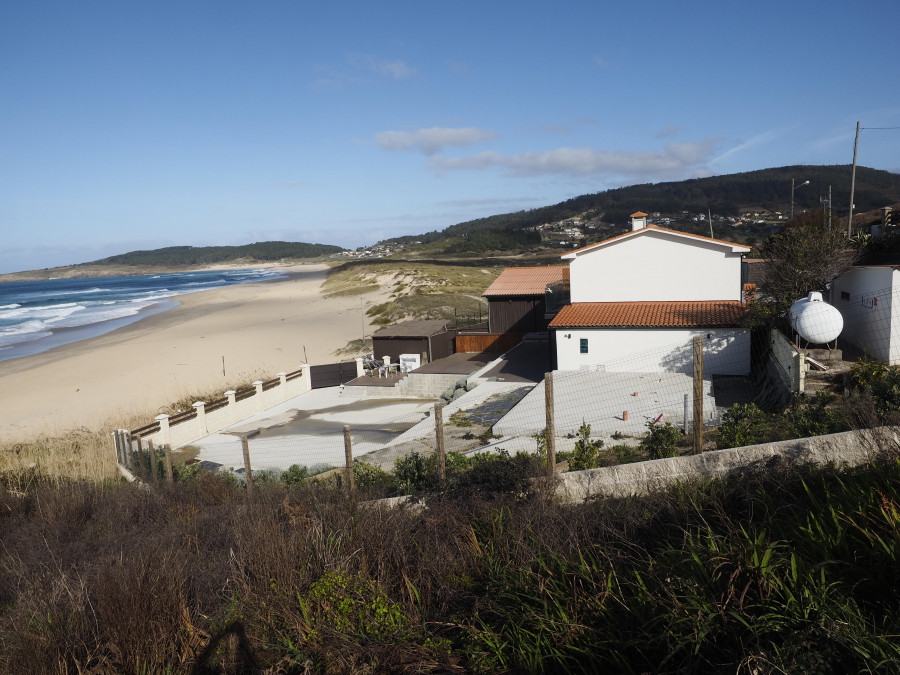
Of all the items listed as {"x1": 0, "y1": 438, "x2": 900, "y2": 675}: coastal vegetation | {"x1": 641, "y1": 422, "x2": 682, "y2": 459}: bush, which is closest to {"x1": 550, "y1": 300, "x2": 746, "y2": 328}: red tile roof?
{"x1": 641, "y1": 422, "x2": 682, "y2": 459}: bush

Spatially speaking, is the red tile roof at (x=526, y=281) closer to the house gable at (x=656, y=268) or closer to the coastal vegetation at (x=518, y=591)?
the house gable at (x=656, y=268)

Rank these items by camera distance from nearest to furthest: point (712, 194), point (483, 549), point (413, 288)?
point (483, 549)
point (413, 288)
point (712, 194)

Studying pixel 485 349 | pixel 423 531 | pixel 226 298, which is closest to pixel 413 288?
pixel 226 298

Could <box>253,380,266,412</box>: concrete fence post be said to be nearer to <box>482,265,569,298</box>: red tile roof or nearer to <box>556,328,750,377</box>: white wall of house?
<box>556,328,750,377</box>: white wall of house

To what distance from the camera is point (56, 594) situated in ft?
15.0

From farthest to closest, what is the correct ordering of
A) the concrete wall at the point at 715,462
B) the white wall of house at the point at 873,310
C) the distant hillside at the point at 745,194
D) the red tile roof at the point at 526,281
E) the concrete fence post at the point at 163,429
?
the distant hillside at the point at 745,194 < the red tile roof at the point at 526,281 < the concrete fence post at the point at 163,429 < the white wall of house at the point at 873,310 < the concrete wall at the point at 715,462

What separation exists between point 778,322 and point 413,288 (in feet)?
177

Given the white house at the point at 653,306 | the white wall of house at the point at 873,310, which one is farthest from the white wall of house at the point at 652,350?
the white wall of house at the point at 873,310

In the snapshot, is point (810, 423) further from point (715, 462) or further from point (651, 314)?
point (651, 314)

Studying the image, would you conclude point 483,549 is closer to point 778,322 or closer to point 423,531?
point 423,531

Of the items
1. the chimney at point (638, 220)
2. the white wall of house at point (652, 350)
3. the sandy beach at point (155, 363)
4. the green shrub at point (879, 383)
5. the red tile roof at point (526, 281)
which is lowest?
the sandy beach at point (155, 363)

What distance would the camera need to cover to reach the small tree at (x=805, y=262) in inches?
650

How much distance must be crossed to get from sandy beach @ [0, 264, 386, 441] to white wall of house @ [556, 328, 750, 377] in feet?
54.3

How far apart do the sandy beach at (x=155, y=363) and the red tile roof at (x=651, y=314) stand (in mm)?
16941
